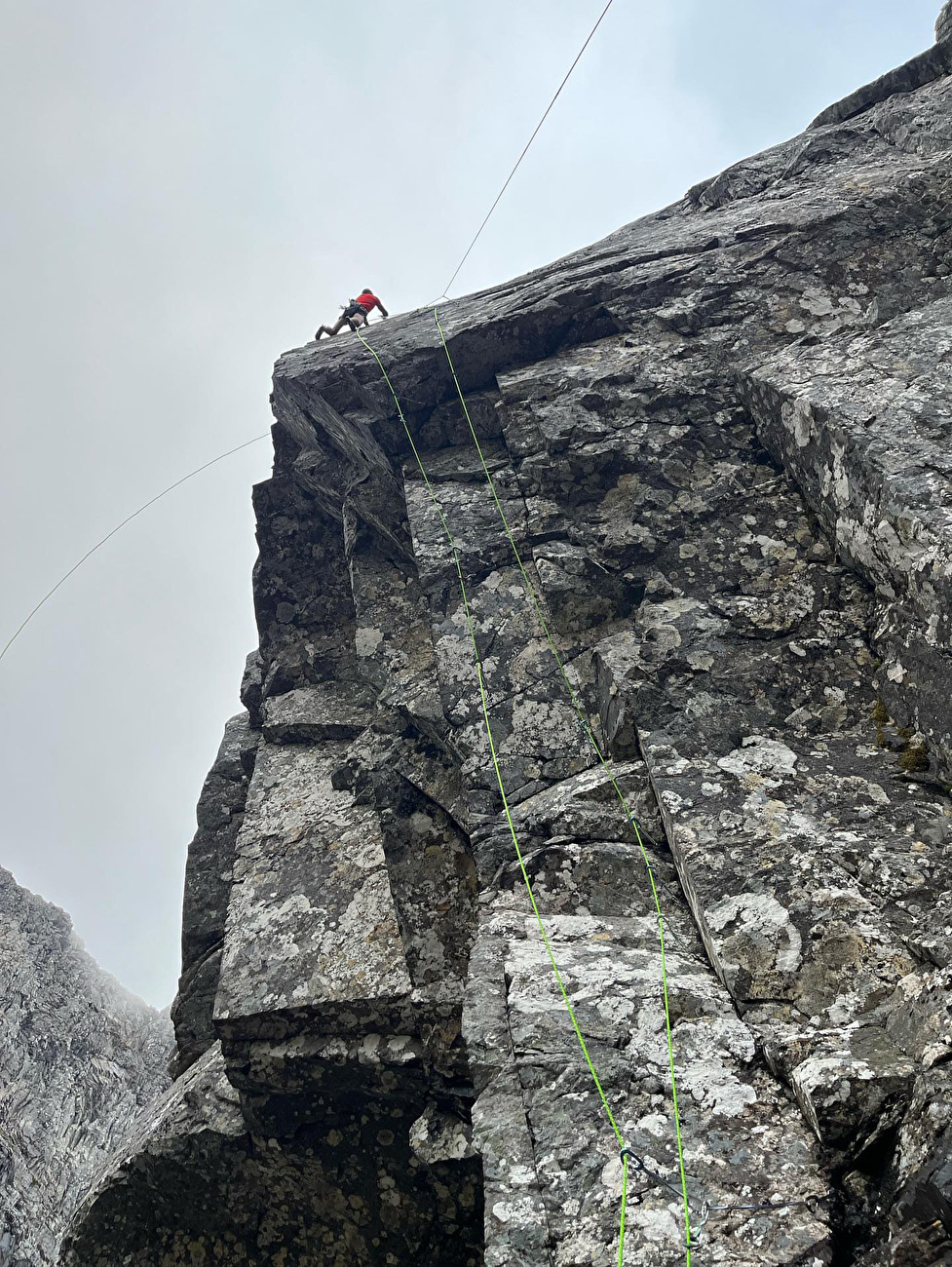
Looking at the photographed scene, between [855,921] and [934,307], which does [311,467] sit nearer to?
[934,307]

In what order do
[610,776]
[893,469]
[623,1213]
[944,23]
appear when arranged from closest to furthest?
1. [623,1213]
2. [893,469]
3. [610,776]
4. [944,23]

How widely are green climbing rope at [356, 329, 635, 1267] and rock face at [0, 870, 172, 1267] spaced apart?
34.9 ft

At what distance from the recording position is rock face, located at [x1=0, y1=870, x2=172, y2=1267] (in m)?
12.1

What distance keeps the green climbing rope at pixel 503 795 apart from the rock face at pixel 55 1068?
10640 mm

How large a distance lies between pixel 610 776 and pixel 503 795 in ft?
2.50

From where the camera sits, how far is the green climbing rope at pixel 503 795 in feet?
10.2

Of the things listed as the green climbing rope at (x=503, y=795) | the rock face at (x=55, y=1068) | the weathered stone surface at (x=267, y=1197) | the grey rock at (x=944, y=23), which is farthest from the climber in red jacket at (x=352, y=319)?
the rock face at (x=55, y=1068)

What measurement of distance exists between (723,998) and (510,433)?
5.32m

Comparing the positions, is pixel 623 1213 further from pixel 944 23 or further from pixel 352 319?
pixel 944 23

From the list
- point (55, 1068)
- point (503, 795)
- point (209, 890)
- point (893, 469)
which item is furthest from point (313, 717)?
point (55, 1068)

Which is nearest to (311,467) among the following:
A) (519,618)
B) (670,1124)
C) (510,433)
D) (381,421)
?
(381,421)

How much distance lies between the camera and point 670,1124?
3.10m

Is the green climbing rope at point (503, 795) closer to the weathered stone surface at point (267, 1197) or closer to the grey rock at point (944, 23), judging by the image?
the weathered stone surface at point (267, 1197)

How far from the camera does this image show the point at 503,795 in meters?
5.30
